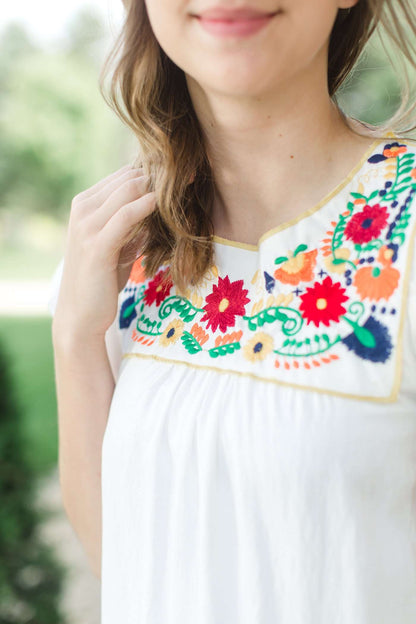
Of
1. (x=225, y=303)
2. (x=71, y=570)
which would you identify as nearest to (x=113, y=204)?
(x=225, y=303)

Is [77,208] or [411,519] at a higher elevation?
[77,208]

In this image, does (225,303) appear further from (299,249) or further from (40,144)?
(40,144)

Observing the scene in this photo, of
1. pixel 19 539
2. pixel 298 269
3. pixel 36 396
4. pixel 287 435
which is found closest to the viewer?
pixel 287 435

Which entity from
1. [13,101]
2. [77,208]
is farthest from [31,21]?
[77,208]

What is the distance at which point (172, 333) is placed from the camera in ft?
3.84

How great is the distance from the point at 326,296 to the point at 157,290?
351 mm

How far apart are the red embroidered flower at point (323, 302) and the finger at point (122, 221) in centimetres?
33

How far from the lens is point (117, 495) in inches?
45.4

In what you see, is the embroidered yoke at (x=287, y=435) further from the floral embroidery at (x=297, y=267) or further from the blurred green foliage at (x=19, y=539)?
the blurred green foliage at (x=19, y=539)

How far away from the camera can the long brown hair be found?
3.86 feet

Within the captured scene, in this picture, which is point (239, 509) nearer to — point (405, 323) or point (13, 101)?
point (405, 323)

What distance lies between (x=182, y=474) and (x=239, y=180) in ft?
1.60

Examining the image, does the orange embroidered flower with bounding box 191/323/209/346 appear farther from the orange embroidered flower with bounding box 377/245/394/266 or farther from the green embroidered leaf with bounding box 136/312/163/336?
the orange embroidered flower with bounding box 377/245/394/266

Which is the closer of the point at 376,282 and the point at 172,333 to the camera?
the point at 376,282
